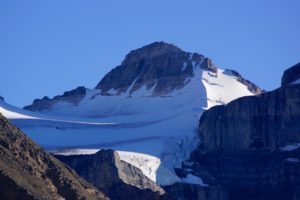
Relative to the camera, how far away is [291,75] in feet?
489

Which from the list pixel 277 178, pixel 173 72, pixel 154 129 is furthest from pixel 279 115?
pixel 173 72

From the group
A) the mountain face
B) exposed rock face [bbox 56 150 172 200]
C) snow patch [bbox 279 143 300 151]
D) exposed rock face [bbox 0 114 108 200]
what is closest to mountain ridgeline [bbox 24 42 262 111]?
the mountain face

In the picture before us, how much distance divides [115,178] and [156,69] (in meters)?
63.6

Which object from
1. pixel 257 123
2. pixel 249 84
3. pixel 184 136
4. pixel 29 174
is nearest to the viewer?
pixel 29 174

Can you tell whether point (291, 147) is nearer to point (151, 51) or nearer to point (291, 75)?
point (291, 75)

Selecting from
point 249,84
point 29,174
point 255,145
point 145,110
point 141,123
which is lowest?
point 29,174

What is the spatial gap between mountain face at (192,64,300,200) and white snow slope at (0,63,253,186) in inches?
113

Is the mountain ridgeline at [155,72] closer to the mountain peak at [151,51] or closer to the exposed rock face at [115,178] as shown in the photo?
the mountain peak at [151,51]

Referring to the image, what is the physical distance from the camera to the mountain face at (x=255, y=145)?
133875 mm

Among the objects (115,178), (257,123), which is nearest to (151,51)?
(257,123)

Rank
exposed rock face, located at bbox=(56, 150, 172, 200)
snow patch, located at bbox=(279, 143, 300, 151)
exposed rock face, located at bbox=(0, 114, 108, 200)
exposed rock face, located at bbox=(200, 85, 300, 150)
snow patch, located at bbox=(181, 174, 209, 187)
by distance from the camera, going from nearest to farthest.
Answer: exposed rock face, located at bbox=(0, 114, 108, 200), exposed rock face, located at bbox=(56, 150, 172, 200), snow patch, located at bbox=(181, 174, 209, 187), snow patch, located at bbox=(279, 143, 300, 151), exposed rock face, located at bbox=(200, 85, 300, 150)

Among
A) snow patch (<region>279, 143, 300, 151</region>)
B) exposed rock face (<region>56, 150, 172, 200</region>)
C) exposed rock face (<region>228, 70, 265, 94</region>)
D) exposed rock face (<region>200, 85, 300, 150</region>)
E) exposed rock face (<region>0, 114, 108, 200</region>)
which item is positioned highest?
exposed rock face (<region>228, 70, 265, 94</region>)

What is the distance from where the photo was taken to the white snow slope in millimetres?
136250

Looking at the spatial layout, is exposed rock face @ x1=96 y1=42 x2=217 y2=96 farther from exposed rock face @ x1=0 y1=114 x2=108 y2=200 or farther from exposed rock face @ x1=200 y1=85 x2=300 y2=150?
exposed rock face @ x1=0 y1=114 x2=108 y2=200
